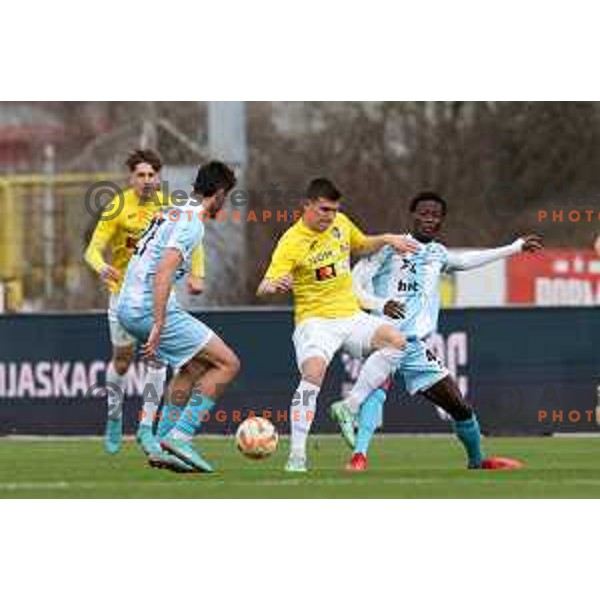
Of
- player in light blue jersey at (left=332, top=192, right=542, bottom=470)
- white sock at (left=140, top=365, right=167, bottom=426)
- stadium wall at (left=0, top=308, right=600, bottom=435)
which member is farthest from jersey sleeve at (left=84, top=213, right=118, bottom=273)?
stadium wall at (left=0, top=308, right=600, bottom=435)

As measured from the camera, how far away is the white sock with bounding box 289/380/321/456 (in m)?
17.3

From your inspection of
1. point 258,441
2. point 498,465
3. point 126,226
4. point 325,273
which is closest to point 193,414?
point 258,441

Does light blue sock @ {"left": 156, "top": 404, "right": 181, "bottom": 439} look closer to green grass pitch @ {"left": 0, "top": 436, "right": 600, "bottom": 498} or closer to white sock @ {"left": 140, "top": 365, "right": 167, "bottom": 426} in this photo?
white sock @ {"left": 140, "top": 365, "right": 167, "bottom": 426}

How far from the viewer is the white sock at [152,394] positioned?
60.5 ft

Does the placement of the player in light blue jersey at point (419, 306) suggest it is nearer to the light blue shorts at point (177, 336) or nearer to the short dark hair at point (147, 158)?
the light blue shorts at point (177, 336)

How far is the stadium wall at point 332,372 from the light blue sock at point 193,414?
6.70 meters

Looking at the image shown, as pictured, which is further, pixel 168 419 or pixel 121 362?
pixel 121 362

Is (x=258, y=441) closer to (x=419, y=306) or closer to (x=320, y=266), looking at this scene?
(x=320, y=266)

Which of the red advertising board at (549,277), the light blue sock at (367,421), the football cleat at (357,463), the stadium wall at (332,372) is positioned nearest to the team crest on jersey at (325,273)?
the light blue sock at (367,421)

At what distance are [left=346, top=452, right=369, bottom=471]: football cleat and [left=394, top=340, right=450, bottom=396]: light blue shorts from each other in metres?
0.61

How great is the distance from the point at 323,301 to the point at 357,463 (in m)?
1.15

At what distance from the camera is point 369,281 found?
18.1m

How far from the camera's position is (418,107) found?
40.3 meters

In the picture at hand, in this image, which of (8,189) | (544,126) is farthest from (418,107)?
(8,189)
